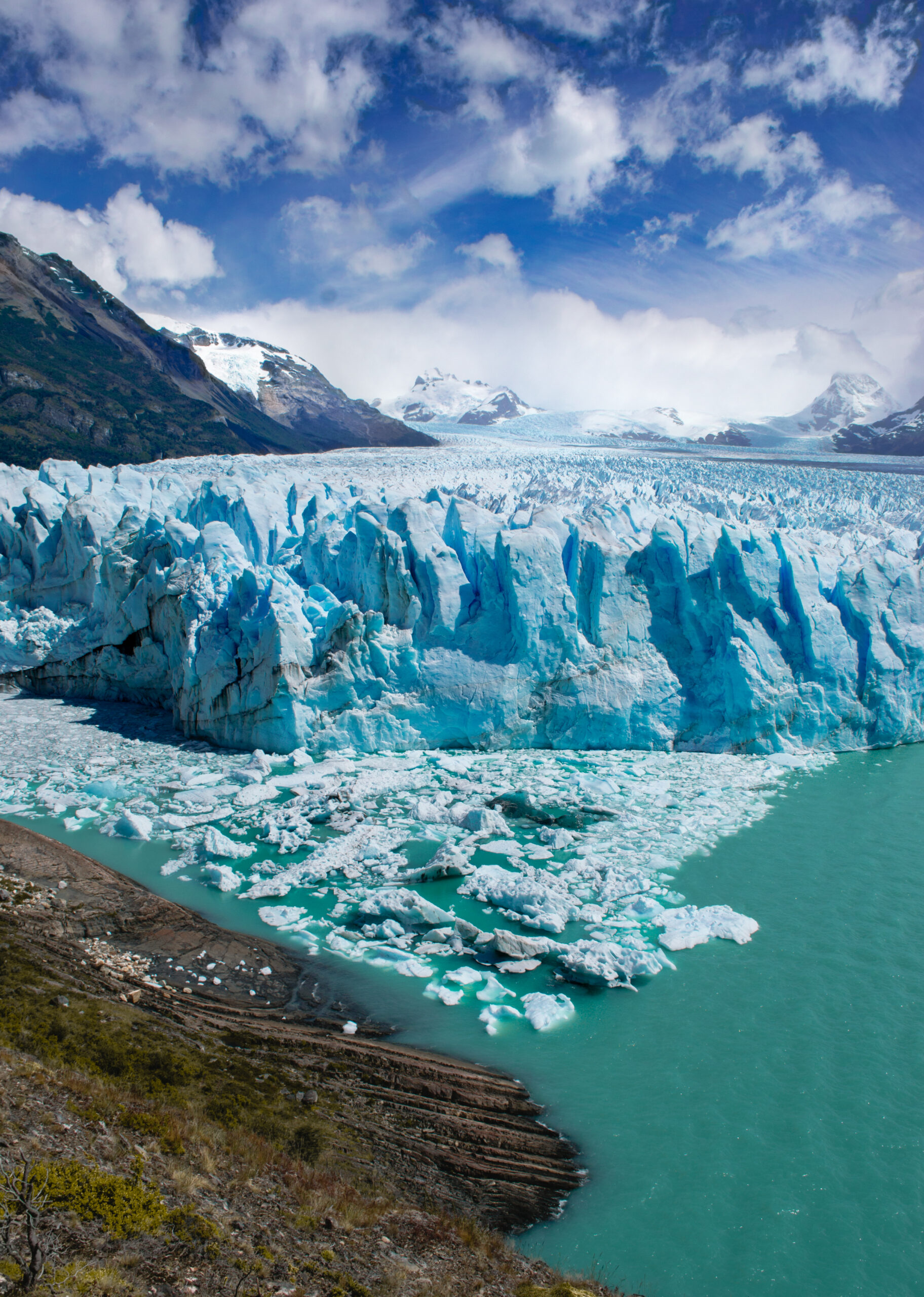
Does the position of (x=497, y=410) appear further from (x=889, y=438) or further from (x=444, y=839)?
(x=444, y=839)

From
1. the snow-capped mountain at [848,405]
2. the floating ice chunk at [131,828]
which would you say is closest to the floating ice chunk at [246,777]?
the floating ice chunk at [131,828]

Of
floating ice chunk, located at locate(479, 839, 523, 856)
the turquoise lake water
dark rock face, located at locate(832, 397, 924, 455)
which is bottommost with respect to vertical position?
the turquoise lake water

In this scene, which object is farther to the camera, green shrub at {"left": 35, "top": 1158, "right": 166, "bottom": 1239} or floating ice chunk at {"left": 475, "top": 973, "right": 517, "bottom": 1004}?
floating ice chunk at {"left": 475, "top": 973, "right": 517, "bottom": 1004}

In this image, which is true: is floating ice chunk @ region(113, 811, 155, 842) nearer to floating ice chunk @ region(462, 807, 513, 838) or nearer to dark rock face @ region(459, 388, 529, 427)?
floating ice chunk @ region(462, 807, 513, 838)

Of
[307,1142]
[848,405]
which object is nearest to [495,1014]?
[307,1142]

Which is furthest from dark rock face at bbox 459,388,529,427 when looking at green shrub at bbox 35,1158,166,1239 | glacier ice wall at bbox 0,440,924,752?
green shrub at bbox 35,1158,166,1239

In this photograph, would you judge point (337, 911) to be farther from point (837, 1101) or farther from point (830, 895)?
point (830, 895)
